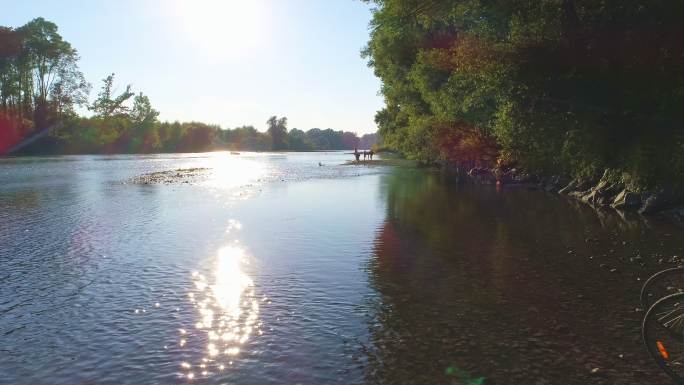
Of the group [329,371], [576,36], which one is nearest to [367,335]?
[329,371]

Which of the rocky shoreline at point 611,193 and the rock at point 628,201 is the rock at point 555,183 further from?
the rock at point 628,201

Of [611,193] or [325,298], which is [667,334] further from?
[611,193]

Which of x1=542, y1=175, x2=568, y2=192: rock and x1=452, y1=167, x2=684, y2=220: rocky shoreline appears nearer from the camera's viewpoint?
x1=452, y1=167, x2=684, y2=220: rocky shoreline

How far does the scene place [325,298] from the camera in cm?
1170

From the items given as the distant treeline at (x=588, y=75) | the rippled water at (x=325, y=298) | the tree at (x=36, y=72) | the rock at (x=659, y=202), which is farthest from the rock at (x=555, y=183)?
the tree at (x=36, y=72)

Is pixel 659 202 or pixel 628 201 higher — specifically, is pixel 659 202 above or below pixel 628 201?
above

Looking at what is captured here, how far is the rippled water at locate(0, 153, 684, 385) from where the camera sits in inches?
321

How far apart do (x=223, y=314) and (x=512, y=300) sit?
646 cm

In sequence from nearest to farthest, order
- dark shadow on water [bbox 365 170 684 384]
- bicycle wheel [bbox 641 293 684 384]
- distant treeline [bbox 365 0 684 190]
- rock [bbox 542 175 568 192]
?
1. bicycle wheel [bbox 641 293 684 384]
2. dark shadow on water [bbox 365 170 684 384]
3. distant treeline [bbox 365 0 684 190]
4. rock [bbox 542 175 568 192]

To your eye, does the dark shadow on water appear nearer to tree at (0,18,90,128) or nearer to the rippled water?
the rippled water

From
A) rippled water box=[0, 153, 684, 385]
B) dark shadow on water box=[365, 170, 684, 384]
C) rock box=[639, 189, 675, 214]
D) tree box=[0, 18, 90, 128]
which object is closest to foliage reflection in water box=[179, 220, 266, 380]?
rippled water box=[0, 153, 684, 385]

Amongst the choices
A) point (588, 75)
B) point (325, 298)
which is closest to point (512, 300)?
point (325, 298)

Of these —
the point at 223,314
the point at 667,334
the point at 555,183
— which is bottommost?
the point at 223,314

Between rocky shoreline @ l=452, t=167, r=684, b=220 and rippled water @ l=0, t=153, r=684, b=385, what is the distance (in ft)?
10.9
